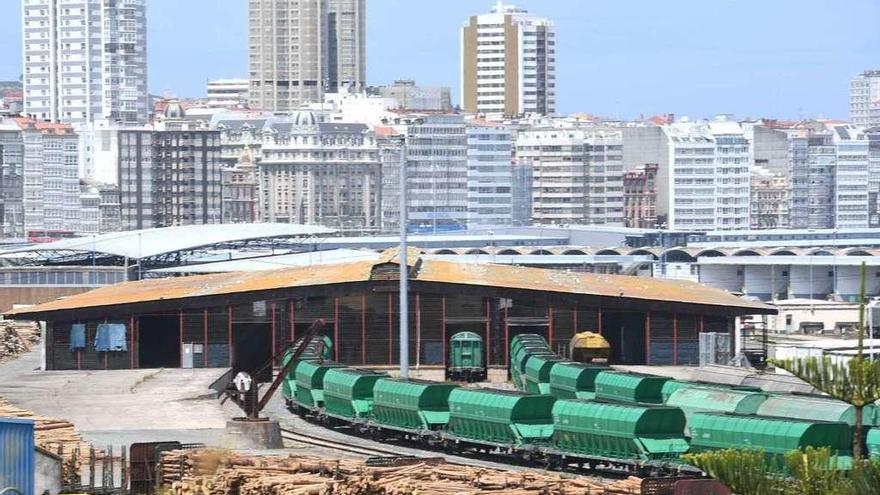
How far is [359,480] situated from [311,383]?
22.6 m

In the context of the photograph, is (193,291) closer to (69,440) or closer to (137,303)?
(137,303)

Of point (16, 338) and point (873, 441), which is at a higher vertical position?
point (873, 441)

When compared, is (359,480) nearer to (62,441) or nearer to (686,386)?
(62,441)

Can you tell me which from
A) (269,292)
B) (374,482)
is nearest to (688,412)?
(374,482)

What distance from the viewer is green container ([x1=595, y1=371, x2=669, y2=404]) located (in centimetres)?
5872

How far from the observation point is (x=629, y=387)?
194 feet

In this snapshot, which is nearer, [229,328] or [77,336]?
[77,336]

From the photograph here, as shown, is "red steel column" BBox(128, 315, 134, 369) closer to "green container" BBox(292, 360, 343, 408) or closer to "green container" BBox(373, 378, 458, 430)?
"green container" BBox(292, 360, 343, 408)

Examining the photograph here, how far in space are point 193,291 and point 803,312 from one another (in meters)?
65.9

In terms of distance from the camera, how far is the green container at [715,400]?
51.7m

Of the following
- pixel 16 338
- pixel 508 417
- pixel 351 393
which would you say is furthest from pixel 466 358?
pixel 16 338

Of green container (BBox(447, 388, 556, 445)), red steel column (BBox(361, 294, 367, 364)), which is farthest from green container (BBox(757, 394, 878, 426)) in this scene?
red steel column (BBox(361, 294, 367, 364))

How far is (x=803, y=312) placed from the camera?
461 feet

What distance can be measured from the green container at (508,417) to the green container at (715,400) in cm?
282
